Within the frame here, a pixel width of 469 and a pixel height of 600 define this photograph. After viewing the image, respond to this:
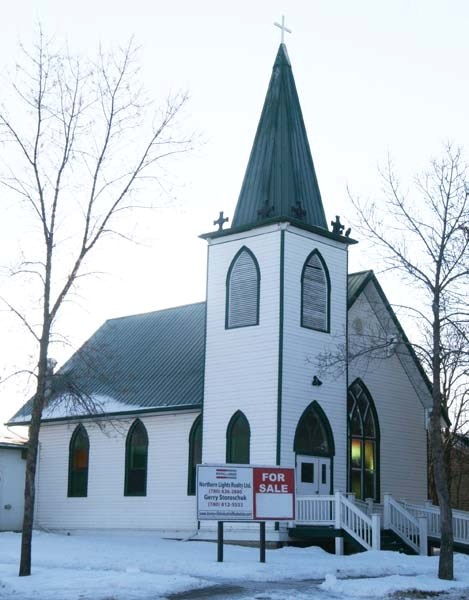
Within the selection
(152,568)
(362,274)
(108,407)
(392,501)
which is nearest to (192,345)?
(108,407)

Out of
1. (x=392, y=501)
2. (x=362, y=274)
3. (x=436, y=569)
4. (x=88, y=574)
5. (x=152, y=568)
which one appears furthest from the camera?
(x=362, y=274)

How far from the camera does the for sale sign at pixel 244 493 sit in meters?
21.9

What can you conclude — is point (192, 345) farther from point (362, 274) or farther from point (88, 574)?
point (88, 574)

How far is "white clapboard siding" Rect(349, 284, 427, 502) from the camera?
32562 millimetres

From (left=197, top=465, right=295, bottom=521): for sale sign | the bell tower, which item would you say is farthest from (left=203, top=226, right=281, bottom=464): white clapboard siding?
(left=197, top=465, right=295, bottom=521): for sale sign

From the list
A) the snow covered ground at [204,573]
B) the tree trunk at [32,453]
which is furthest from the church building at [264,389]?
the tree trunk at [32,453]

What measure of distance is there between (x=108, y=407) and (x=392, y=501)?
1055cm

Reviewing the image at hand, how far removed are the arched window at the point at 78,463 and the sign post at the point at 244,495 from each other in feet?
43.5

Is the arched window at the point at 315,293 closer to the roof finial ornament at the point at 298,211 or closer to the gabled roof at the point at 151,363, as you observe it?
the roof finial ornament at the point at 298,211

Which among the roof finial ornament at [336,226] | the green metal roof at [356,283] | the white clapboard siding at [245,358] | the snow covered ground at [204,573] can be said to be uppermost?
the roof finial ornament at [336,226]

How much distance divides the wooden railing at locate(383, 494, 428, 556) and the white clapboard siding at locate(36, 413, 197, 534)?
5900 mm

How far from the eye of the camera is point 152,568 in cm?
1977

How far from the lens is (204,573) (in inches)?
758

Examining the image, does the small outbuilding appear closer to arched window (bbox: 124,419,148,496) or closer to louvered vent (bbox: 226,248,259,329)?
arched window (bbox: 124,419,148,496)
